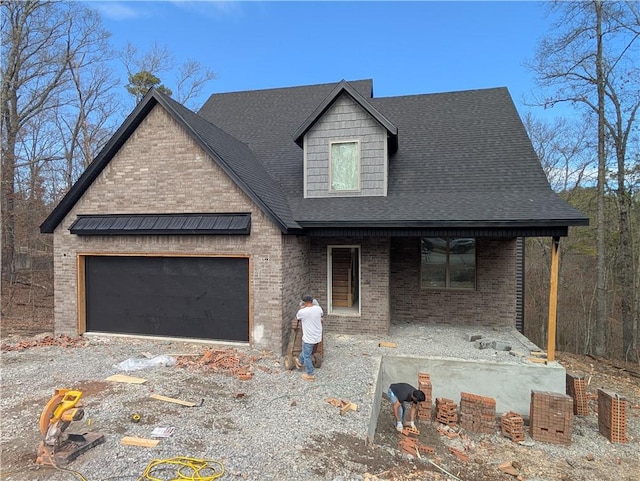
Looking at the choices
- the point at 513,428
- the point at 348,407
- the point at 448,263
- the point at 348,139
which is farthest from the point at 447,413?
the point at 348,139

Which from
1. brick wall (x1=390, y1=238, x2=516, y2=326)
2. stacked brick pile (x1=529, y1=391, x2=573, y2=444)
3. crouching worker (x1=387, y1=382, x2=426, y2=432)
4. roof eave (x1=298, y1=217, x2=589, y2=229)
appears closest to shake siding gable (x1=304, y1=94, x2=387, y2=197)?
roof eave (x1=298, y1=217, x2=589, y2=229)

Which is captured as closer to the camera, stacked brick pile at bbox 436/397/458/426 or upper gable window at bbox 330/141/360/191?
stacked brick pile at bbox 436/397/458/426

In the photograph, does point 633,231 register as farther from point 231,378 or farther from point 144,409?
point 144,409

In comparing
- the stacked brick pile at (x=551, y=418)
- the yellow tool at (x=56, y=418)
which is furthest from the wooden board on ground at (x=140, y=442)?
the stacked brick pile at (x=551, y=418)

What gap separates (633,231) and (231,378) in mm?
18258

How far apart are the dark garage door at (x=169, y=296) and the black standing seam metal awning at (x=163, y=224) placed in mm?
793

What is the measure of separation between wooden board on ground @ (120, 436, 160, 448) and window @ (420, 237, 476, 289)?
8532 millimetres

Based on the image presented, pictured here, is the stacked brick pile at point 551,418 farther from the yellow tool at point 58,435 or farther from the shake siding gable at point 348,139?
the yellow tool at point 58,435

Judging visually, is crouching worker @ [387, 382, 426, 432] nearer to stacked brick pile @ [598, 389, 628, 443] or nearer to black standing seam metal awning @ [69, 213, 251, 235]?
stacked brick pile @ [598, 389, 628, 443]

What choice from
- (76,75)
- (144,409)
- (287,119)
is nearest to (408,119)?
(287,119)

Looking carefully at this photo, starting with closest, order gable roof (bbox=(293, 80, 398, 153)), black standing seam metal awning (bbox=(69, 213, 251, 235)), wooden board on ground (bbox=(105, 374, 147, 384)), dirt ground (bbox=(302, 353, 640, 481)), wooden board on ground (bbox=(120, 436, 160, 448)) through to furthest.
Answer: wooden board on ground (bbox=(120, 436, 160, 448)), dirt ground (bbox=(302, 353, 640, 481)), wooden board on ground (bbox=(105, 374, 147, 384)), black standing seam metal awning (bbox=(69, 213, 251, 235)), gable roof (bbox=(293, 80, 398, 153))

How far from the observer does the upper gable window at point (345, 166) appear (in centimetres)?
1012

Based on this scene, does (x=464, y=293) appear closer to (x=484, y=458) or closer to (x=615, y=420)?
(x=615, y=420)

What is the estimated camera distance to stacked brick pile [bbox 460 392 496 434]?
687cm
